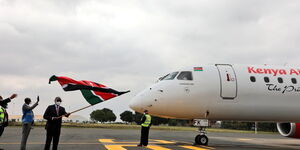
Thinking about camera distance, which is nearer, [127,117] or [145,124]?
[145,124]

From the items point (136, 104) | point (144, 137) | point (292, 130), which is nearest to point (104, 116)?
point (292, 130)

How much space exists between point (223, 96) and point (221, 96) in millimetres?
91

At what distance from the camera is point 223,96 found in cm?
1402

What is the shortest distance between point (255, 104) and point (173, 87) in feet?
12.8

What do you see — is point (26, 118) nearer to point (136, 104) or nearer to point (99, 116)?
point (136, 104)

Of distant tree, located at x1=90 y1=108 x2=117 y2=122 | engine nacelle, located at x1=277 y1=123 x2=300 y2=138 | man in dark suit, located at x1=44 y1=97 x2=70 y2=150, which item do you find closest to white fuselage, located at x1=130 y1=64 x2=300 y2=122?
engine nacelle, located at x1=277 y1=123 x2=300 y2=138

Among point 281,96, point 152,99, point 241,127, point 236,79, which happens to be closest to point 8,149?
point 152,99

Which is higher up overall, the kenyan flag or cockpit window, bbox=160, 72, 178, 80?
cockpit window, bbox=160, 72, 178, 80

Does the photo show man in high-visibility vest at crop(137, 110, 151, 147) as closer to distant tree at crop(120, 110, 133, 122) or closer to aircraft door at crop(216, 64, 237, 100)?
aircraft door at crop(216, 64, 237, 100)

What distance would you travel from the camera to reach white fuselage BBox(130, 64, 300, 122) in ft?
45.0

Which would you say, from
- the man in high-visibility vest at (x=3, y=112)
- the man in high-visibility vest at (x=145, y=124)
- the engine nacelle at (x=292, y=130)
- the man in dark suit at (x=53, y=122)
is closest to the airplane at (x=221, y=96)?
the man in high-visibility vest at (x=145, y=124)

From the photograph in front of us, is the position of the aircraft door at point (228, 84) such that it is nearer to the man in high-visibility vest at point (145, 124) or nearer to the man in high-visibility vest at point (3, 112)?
the man in high-visibility vest at point (145, 124)

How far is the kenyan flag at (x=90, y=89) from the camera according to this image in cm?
1006

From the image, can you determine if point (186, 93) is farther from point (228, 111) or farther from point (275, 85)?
point (275, 85)
